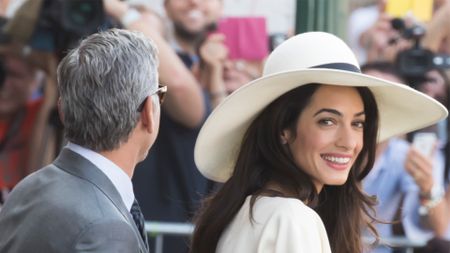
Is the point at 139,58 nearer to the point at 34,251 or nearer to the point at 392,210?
the point at 34,251

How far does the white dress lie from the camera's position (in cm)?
245

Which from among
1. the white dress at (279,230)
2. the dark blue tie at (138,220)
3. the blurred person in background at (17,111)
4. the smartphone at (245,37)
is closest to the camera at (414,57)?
the smartphone at (245,37)

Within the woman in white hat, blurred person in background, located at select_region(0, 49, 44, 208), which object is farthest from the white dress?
blurred person in background, located at select_region(0, 49, 44, 208)

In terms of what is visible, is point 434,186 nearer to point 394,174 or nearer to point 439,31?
point 394,174

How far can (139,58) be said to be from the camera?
2.32m

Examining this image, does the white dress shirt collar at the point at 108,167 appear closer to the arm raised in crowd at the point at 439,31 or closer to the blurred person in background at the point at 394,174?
the blurred person in background at the point at 394,174

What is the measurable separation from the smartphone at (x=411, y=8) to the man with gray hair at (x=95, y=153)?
173 inches

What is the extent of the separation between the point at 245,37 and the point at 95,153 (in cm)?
425

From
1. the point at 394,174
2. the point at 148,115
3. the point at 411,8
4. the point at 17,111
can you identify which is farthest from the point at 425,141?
Answer: the point at 148,115

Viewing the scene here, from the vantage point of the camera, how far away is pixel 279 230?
2463mm

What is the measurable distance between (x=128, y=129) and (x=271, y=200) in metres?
0.44

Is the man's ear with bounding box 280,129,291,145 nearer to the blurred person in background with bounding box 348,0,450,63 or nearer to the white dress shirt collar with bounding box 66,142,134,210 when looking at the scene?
the white dress shirt collar with bounding box 66,142,134,210

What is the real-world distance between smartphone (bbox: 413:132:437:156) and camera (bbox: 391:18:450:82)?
38 cm

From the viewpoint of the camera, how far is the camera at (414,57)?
6.48m
